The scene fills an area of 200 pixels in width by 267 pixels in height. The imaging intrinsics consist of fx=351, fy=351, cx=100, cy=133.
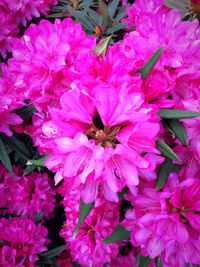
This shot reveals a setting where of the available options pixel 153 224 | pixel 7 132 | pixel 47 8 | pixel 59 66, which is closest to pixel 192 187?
pixel 153 224

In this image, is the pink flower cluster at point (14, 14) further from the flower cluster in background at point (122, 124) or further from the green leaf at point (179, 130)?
the green leaf at point (179, 130)

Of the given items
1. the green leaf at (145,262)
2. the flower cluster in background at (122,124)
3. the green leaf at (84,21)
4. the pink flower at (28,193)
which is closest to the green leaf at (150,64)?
the flower cluster in background at (122,124)

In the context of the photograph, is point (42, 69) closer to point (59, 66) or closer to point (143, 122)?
point (59, 66)

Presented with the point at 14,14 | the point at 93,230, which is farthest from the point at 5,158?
the point at 14,14

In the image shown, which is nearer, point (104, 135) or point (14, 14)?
point (104, 135)

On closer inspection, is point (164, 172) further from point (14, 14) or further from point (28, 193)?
point (14, 14)
